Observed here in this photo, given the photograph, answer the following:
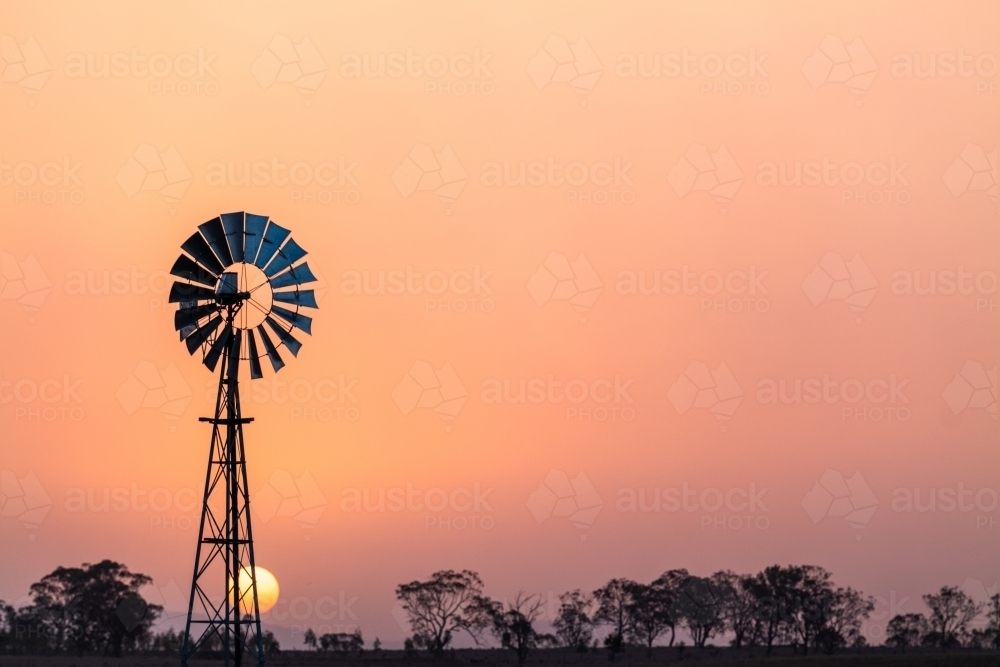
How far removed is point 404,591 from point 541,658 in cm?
1725

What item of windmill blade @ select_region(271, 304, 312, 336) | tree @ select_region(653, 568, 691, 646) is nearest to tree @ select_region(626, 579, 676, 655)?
tree @ select_region(653, 568, 691, 646)

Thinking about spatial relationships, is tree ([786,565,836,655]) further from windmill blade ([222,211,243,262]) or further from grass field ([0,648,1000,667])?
windmill blade ([222,211,243,262])

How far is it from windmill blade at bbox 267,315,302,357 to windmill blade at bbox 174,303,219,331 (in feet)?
6.28

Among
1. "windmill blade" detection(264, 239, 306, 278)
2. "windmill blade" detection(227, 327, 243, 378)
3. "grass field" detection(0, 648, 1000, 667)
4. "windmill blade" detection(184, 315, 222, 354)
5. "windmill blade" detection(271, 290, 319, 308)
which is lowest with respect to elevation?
"grass field" detection(0, 648, 1000, 667)

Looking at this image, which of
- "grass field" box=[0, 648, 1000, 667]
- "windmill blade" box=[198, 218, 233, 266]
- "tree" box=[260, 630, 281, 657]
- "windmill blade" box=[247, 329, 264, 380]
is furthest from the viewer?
"tree" box=[260, 630, 281, 657]

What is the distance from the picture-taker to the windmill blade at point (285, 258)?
148 ft

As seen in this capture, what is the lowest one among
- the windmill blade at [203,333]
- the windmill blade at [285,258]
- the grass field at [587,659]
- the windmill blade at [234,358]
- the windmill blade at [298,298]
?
the grass field at [587,659]

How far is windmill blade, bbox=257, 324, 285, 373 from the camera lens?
46.0 m

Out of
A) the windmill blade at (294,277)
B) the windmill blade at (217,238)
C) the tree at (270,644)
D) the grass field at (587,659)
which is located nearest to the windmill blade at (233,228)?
the windmill blade at (217,238)

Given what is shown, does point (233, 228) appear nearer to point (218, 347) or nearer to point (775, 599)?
point (218, 347)

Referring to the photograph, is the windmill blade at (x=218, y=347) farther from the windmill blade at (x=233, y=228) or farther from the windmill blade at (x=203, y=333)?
the windmill blade at (x=233, y=228)

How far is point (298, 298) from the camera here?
151ft

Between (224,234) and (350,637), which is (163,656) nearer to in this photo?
(350,637)

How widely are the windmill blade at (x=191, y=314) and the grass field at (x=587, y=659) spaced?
48.4 metres
